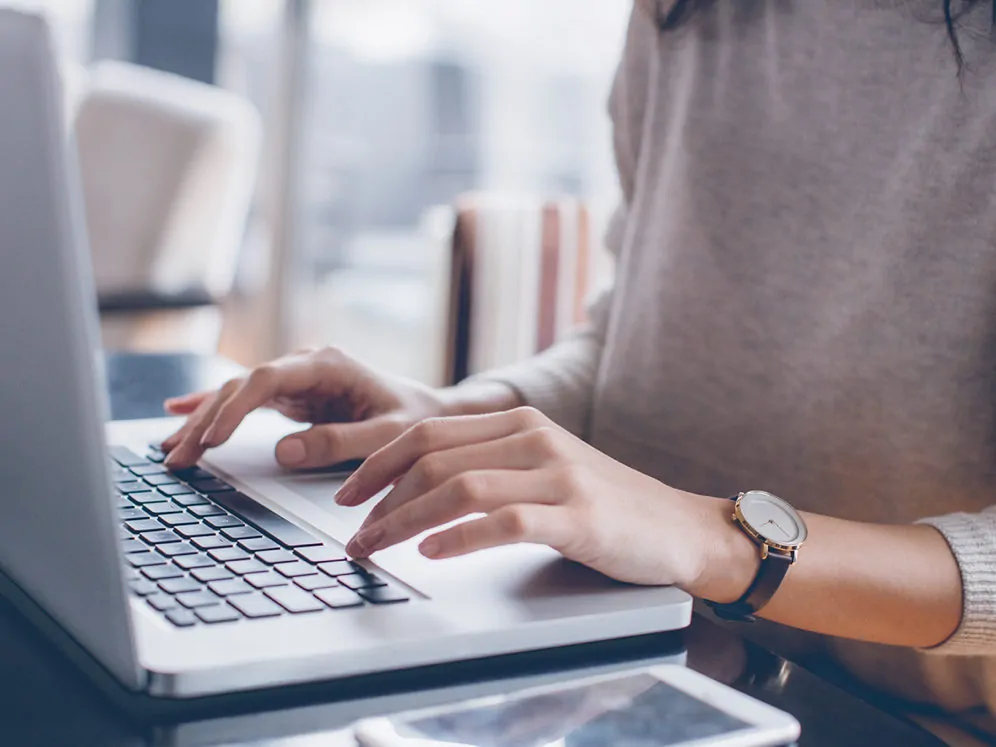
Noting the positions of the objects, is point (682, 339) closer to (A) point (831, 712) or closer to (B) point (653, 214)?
(B) point (653, 214)

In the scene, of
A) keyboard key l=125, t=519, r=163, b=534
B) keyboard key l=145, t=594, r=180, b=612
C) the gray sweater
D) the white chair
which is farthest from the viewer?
the white chair

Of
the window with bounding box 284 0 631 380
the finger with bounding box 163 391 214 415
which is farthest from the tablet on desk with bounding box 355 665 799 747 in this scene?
the window with bounding box 284 0 631 380

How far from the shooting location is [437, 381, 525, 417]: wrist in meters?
0.86

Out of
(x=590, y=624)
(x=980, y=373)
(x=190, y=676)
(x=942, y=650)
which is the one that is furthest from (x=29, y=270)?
(x=980, y=373)

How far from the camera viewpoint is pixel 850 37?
851mm

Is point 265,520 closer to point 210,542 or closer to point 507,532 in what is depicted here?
point 210,542

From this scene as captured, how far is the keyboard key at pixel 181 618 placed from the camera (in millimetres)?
431

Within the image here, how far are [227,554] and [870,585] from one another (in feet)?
1.08

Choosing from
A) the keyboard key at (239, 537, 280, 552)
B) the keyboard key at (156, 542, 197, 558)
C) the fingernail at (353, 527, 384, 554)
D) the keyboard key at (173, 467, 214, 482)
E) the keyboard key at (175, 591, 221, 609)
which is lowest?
the keyboard key at (173, 467, 214, 482)

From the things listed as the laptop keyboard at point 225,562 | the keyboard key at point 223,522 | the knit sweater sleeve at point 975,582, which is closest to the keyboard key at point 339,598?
the laptop keyboard at point 225,562

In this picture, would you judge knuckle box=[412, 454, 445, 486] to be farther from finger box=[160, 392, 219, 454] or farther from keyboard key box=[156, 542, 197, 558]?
finger box=[160, 392, 219, 454]

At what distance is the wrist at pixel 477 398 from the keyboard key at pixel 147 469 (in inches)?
8.9

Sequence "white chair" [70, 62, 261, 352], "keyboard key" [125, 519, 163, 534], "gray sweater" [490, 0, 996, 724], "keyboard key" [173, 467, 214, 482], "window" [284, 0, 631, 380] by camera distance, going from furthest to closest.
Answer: "window" [284, 0, 631, 380] < "white chair" [70, 62, 261, 352] < "gray sweater" [490, 0, 996, 724] < "keyboard key" [173, 467, 214, 482] < "keyboard key" [125, 519, 163, 534]

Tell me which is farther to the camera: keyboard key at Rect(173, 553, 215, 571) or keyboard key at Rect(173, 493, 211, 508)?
keyboard key at Rect(173, 493, 211, 508)
